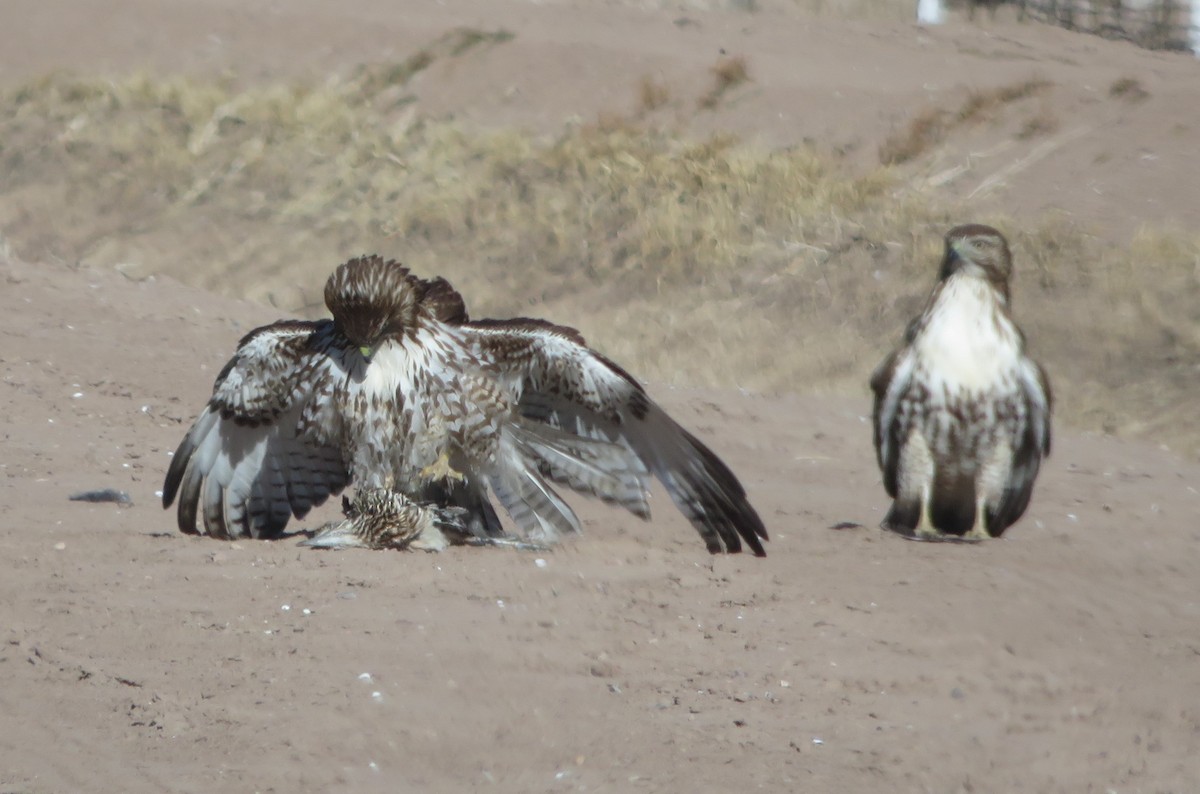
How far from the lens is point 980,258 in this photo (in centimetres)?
747

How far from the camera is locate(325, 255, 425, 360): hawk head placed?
19.6 ft

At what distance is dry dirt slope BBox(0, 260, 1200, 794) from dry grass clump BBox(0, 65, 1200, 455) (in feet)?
18.8

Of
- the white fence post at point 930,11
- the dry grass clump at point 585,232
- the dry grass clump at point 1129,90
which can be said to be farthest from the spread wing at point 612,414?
the white fence post at point 930,11

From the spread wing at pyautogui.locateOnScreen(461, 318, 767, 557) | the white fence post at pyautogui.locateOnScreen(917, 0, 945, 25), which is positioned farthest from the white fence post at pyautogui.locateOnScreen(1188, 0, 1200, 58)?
the spread wing at pyautogui.locateOnScreen(461, 318, 767, 557)

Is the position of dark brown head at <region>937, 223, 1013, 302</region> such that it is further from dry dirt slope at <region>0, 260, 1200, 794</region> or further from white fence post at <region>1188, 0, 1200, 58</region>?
white fence post at <region>1188, 0, 1200, 58</region>

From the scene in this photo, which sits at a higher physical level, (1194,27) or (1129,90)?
(1194,27)

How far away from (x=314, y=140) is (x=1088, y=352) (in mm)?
9121

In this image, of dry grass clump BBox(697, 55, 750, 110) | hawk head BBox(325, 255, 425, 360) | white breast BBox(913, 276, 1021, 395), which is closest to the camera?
hawk head BBox(325, 255, 425, 360)

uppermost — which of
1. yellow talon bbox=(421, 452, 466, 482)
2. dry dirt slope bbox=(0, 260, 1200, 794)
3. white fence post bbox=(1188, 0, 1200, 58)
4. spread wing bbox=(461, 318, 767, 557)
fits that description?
white fence post bbox=(1188, 0, 1200, 58)

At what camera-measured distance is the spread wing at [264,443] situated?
249 inches

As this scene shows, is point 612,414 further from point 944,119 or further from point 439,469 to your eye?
point 944,119

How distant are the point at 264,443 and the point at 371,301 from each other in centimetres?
93

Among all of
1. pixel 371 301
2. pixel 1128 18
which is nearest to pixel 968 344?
pixel 371 301

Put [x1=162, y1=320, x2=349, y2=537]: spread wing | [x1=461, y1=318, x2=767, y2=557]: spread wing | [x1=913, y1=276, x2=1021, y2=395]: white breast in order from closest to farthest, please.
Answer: [x1=461, y1=318, x2=767, y2=557]: spread wing
[x1=162, y1=320, x2=349, y2=537]: spread wing
[x1=913, y1=276, x2=1021, y2=395]: white breast
